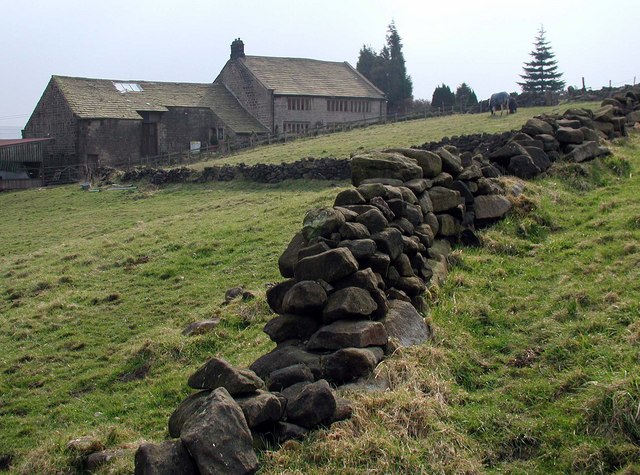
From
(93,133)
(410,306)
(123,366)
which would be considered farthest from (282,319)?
(93,133)

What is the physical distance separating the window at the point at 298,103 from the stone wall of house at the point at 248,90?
226cm

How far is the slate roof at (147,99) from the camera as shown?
5691 cm

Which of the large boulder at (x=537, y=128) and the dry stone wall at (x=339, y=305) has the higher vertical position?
the large boulder at (x=537, y=128)

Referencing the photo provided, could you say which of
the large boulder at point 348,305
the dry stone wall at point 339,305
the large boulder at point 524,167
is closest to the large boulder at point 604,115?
the large boulder at point 524,167

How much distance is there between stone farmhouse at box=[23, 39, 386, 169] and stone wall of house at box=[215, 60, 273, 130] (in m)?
0.09

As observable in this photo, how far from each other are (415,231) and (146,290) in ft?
22.5

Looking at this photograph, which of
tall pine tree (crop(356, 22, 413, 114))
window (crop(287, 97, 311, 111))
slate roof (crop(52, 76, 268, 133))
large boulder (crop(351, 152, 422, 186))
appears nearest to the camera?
large boulder (crop(351, 152, 422, 186))

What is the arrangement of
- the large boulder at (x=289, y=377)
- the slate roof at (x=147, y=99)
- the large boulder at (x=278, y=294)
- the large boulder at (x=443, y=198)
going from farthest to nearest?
the slate roof at (x=147, y=99)
the large boulder at (x=443, y=198)
the large boulder at (x=278, y=294)
the large boulder at (x=289, y=377)

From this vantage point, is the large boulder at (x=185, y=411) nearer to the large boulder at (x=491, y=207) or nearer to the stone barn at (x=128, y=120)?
the large boulder at (x=491, y=207)

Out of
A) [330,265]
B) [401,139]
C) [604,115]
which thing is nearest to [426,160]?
[330,265]

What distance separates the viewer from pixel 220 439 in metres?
6.11

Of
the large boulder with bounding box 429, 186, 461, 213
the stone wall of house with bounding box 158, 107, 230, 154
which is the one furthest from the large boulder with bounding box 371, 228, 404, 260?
the stone wall of house with bounding box 158, 107, 230, 154

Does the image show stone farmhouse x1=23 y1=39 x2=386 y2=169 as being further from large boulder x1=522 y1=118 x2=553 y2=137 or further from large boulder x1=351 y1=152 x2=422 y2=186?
large boulder x1=351 y1=152 x2=422 y2=186

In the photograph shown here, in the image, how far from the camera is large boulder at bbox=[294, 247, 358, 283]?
831cm
